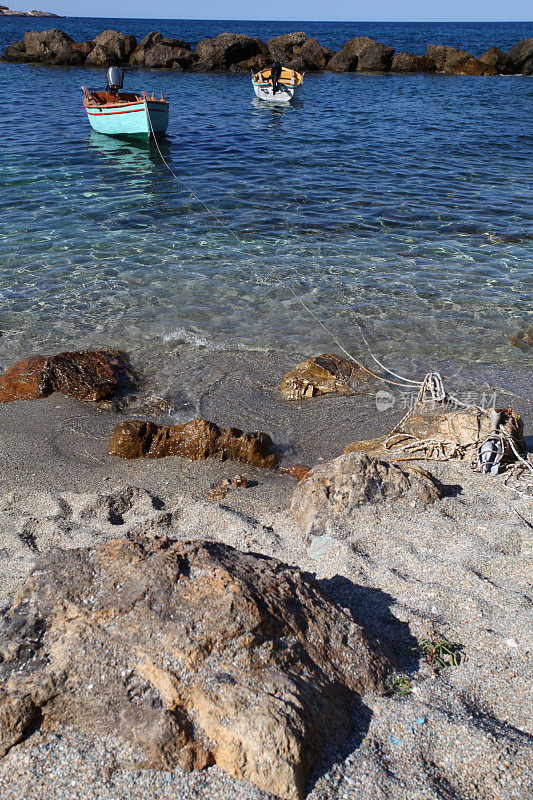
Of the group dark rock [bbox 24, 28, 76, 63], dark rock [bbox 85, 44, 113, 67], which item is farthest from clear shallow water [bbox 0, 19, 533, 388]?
dark rock [bbox 24, 28, 76, 63]

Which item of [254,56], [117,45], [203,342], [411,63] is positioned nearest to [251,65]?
[254,56]

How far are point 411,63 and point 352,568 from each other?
1582 inches

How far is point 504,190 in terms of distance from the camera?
13.1 metres

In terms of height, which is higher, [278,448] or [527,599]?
[527,599]

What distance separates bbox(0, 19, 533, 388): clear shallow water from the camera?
7332 mm

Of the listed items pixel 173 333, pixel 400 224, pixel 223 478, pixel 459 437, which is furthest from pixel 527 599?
pixel 400 224

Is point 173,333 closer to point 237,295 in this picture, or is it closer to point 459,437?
point 237,295

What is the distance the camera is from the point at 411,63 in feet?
A: 118

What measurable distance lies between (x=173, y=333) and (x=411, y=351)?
9.60 ft

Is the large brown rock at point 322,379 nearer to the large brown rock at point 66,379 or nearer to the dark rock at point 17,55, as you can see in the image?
the large brown rock at point 66,379

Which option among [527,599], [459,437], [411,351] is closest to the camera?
[527,599]

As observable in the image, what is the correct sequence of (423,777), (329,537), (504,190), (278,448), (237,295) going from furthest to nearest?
(504,190) < (237,295) < (278,448) < (329,537) < (423,777)

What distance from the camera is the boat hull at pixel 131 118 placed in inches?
674

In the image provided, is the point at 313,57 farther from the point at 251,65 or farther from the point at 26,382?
the point at 26,382
